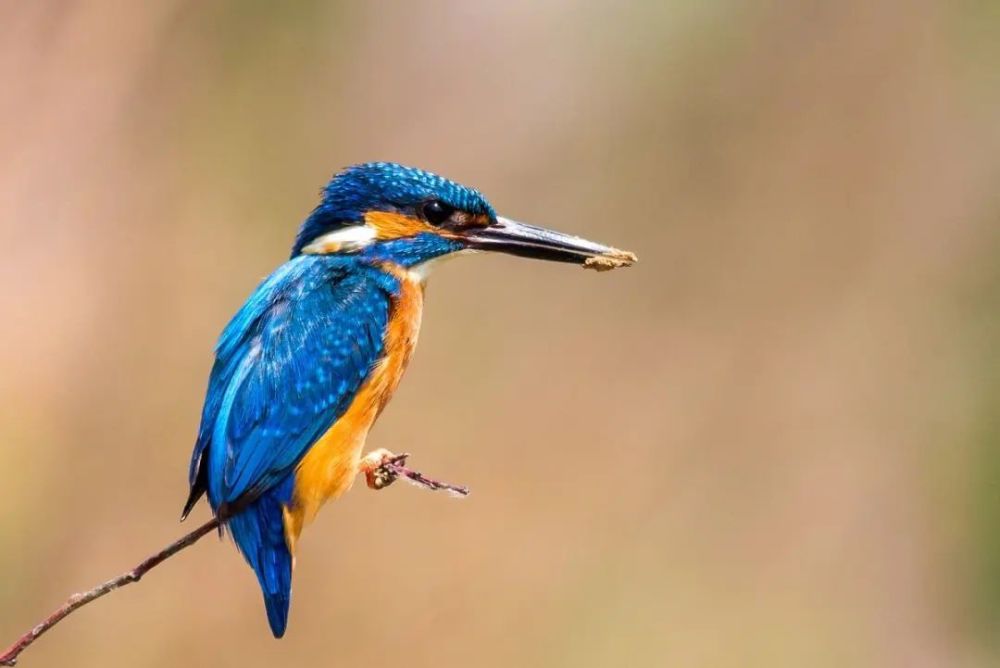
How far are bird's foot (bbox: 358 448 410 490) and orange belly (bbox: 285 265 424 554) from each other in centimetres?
2

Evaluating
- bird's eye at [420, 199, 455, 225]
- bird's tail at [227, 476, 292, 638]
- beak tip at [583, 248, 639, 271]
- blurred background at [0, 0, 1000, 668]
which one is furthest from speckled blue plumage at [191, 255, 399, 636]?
blurred background at [0, 0, 1000, 668]

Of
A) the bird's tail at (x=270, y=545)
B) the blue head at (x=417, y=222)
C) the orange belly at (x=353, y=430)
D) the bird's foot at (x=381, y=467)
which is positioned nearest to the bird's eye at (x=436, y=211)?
the blue head at (x=417, y=222)

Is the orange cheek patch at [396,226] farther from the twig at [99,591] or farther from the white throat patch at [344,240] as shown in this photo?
the twig at [99,591]

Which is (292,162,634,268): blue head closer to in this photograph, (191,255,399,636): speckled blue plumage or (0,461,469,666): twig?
(191,255,399,636): speckled blue plumage

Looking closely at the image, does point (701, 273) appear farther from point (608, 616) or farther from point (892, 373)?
point (608, 616)

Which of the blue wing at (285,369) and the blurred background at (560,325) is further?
the blurred background at (560,325)

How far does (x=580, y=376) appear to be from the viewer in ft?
11.2

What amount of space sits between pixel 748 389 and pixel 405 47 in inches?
57.4

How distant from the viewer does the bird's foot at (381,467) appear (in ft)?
5.46

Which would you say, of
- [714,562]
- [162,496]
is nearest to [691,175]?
[714,562]

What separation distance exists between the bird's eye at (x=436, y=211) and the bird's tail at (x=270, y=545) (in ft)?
1.79

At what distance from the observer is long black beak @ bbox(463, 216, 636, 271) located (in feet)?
6.61

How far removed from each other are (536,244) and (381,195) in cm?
29

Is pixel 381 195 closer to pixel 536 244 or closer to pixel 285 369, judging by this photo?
pixel 536 244
